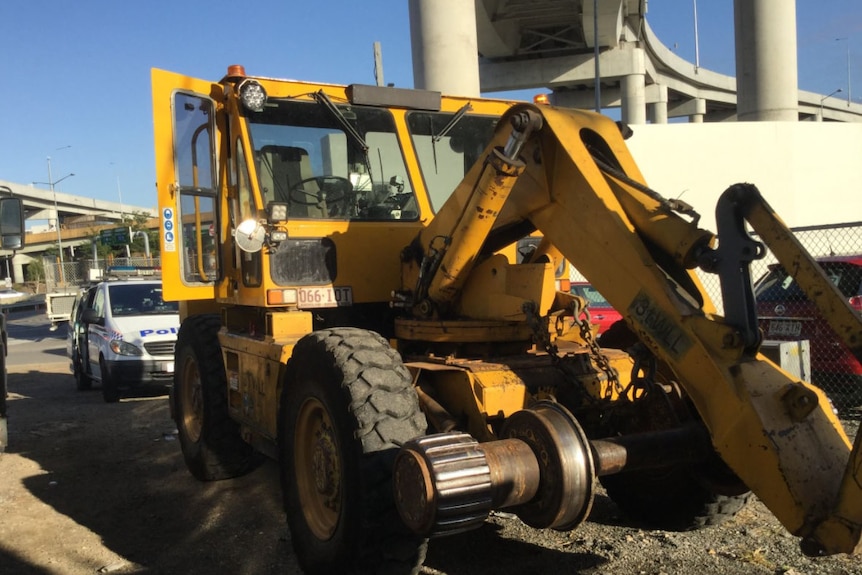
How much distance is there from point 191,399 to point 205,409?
0.71 m

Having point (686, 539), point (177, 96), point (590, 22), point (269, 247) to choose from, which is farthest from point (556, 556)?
point (590, 22)

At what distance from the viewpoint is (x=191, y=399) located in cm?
685

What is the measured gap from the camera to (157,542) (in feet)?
17.0

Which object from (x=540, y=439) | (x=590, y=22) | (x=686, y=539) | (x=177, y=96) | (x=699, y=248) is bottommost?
(x=686, y=539)

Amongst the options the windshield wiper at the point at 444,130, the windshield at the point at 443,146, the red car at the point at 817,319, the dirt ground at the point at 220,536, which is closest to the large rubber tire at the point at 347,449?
the dirt ground at the point at 220,536

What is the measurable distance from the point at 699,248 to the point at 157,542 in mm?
4119

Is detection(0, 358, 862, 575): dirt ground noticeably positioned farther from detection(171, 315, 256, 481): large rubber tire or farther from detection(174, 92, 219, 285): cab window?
detection(174, 92, 219, 285): cab window

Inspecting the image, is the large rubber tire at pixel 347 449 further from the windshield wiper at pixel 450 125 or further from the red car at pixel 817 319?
the red car at pixel 817 319

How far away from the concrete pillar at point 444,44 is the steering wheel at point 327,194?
1176 cm

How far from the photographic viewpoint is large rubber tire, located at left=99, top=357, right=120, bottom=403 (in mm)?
11625

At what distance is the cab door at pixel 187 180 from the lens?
18.0 feet

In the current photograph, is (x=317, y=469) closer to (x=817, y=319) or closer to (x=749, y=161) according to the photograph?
(x=817, y=319)

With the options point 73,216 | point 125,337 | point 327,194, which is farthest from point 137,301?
point 73,216

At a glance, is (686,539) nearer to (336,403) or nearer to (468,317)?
(468,317)
